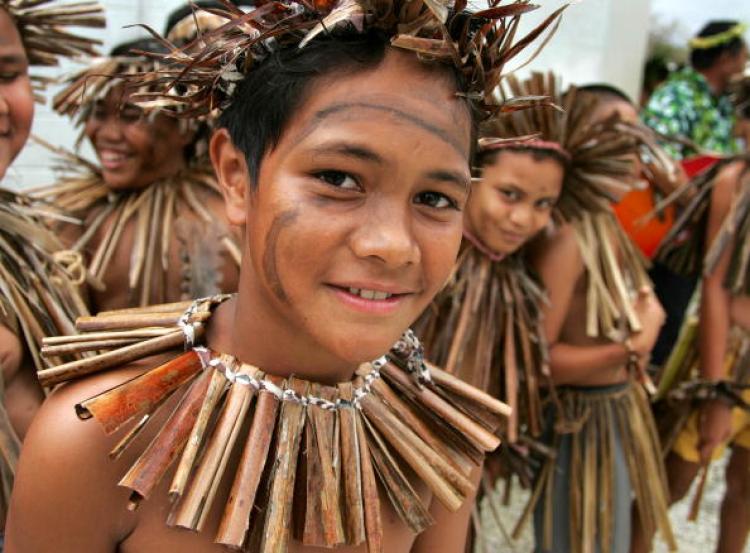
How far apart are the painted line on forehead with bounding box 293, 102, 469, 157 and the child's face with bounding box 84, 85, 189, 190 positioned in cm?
162

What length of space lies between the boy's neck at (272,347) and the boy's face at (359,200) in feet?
0.25

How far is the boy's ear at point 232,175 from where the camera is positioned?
1270mm

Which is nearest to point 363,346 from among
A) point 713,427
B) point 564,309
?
point 564,309

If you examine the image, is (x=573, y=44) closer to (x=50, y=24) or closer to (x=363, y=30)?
(x=50, y=24)

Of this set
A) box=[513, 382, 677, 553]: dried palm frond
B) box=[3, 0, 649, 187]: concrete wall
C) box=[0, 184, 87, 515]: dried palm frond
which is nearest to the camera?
box=[0, 184, 87, 515]: dried palm frond

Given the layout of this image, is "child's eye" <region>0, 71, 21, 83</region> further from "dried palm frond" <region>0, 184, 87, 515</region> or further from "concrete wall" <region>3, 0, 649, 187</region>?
"concrete wall" <region>3, 0, 649, 187</region>

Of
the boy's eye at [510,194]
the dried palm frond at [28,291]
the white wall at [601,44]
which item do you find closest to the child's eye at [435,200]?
the dried palm frond at [28,291]

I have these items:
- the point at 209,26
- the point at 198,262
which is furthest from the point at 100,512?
the point at 209,26

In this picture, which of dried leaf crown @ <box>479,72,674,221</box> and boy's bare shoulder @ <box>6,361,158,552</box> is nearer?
boy's bare shoulder @ <box>6,361,158,552</box>

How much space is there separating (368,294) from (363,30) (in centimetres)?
40

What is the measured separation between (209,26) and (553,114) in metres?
1.24

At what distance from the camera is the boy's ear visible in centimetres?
127

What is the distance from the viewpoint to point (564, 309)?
2670mm

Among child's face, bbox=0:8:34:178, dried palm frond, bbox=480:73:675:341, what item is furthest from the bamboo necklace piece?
dried palm frond, bbox=480:73:675:341
